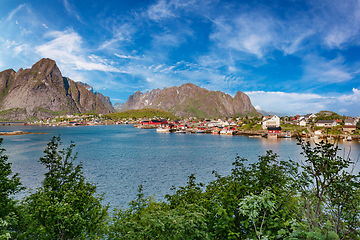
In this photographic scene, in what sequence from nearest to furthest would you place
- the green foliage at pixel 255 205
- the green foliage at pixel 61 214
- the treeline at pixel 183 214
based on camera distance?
the green foliage at pixel 255 205
the treeline at pixel 183 214
the green foliage at pixel 61 214

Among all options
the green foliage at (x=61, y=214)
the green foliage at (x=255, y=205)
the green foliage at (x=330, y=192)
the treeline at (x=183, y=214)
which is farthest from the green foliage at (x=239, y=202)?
the green foliage at (x=61, y=214)

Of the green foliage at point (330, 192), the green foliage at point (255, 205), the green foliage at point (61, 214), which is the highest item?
the green foliage at point (330, 192)

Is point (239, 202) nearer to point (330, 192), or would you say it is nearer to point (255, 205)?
point (255, 205)

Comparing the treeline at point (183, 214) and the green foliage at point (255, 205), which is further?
the treeline at point (183, 214)

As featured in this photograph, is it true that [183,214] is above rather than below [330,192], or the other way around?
below

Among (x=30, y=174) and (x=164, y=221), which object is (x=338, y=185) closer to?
(x=164, y=221)

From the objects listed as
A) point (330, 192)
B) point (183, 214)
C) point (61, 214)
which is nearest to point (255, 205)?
point (330, 192)

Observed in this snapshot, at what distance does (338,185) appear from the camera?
469 cm

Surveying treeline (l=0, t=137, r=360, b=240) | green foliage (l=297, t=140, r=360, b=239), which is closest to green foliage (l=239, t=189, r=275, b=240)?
treeline (l=0, t=137, r=360, b=240)

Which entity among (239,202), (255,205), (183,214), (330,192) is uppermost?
(330,192)

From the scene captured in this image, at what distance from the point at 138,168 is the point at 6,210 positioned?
29284 mm

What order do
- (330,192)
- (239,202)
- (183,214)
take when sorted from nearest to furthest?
(330,192)
(239,202)
(183,214)

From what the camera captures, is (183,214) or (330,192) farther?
(183,214)

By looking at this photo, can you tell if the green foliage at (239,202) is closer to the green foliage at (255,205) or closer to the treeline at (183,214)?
the treeline at (183,214)
